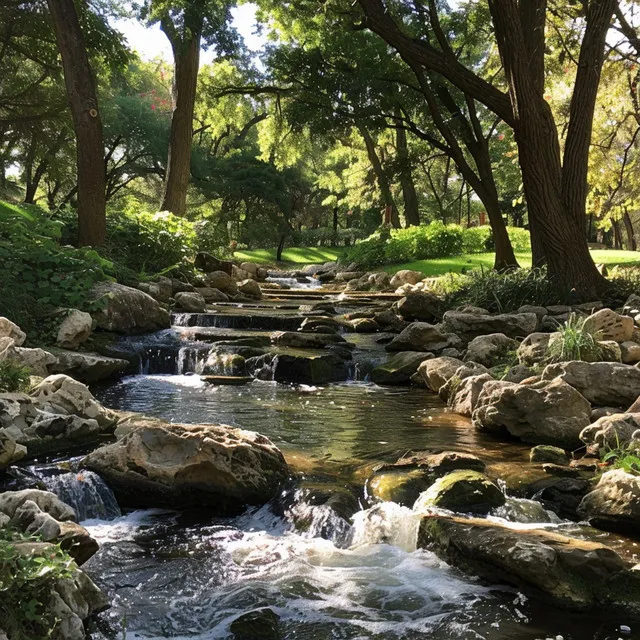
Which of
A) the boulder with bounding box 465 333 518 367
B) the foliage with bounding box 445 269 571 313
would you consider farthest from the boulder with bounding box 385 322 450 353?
the foliage with bounding box 445 269 571 313

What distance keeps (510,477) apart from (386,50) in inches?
500

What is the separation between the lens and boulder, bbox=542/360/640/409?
21.4 ft

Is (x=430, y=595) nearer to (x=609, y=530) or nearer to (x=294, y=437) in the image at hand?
(x=609, y=530)

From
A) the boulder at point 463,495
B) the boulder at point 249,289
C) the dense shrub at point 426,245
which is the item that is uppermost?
the dense shrub at point 426,245

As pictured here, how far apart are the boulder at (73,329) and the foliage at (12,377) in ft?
8.90

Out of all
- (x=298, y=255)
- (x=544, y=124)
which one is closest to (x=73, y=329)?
(x=544, y=124)

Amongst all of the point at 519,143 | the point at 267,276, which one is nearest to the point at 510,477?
the point at 519,143

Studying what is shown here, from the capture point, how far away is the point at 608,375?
6.65 meters

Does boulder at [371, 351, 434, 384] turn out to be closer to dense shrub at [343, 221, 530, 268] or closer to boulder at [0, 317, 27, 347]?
boulder at [0, 317, 27, 347]

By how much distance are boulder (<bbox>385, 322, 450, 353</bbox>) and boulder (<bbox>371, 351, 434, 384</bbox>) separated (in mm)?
659

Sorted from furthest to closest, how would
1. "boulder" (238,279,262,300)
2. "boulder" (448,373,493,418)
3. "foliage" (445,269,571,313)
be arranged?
"boulder" (238,279,262,300) < "foliage" (445,269,571,313) < "boulder" (448,373,493,418)

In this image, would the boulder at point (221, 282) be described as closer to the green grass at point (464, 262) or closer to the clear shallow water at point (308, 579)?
the green grass at point (464, 262)

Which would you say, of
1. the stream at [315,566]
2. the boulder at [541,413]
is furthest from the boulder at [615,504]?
the boulder at [541,413]

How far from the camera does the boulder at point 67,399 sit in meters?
5.66
